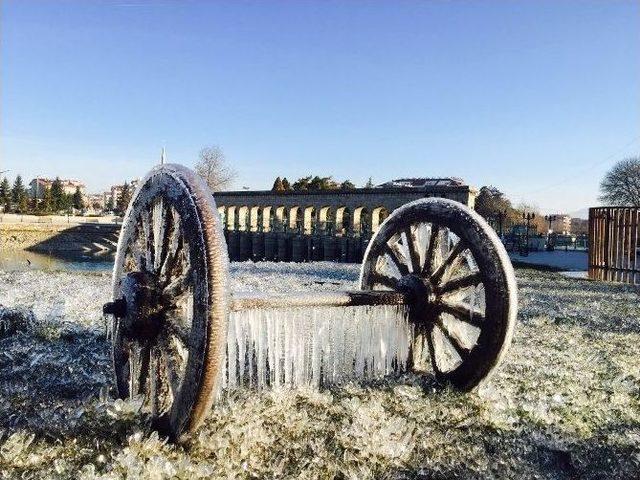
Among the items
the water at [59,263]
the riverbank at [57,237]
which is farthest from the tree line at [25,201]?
the water at [59,263]

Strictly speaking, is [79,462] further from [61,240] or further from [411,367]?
[61,240]

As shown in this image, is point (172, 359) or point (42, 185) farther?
point (42, 185)

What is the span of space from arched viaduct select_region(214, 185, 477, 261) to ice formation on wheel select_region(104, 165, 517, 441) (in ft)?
112

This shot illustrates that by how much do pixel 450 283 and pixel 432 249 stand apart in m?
0.35

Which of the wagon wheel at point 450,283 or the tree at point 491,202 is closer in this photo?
the wagon wheel at point 450,283

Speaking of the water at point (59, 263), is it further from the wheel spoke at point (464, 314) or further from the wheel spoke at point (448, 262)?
the wheel spoke at point (464, 314)

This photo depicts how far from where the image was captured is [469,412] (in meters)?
3.65

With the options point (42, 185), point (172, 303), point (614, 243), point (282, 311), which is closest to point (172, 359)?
point (172, 303)

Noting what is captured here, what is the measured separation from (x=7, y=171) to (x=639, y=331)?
90835 mm

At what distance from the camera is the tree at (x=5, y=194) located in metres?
85.0

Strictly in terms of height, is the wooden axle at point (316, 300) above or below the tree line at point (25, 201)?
below

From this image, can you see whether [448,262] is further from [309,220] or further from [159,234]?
[309,220]

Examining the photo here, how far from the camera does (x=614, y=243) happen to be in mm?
15414

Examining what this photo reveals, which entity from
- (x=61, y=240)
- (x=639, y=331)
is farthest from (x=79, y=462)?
(x=61, y=240)
